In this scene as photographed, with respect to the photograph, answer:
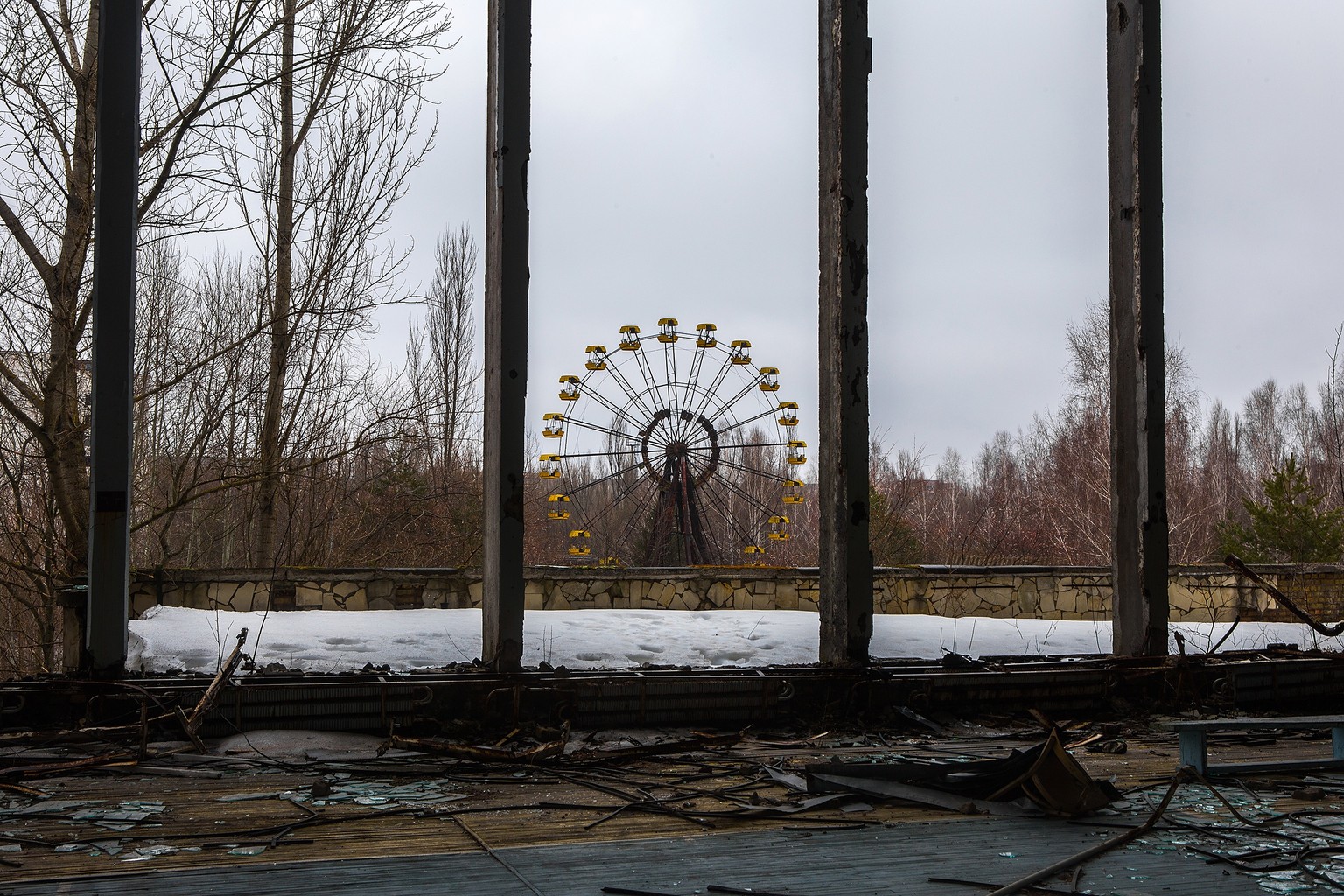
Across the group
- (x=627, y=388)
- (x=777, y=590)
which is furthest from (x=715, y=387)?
(x=777, y=590)

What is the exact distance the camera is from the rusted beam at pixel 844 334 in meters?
3.64

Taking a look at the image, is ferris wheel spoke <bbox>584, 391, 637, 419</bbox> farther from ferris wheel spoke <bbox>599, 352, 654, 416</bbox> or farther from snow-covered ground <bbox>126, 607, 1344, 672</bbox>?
snow-covered ground <bbox>126, 607, 1344, 672</bbox>

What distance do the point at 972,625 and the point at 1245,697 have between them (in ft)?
4.84

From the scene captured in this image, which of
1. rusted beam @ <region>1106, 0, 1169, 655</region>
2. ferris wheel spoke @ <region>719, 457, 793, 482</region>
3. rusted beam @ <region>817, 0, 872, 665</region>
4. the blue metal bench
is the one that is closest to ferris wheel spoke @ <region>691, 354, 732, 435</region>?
ferris wheel spoke @ <region>719, 457, 793, 482</region>

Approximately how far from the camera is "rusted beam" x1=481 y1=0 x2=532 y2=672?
336 centimetres

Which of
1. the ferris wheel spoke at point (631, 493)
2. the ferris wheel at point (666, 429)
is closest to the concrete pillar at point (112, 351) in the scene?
the ferris wheel at point (666, 429)

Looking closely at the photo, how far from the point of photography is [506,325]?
3402 mm

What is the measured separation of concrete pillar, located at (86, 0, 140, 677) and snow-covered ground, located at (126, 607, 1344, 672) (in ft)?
1.42

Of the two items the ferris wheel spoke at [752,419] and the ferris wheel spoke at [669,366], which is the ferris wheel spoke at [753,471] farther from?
the ferris wheel spoke at [669,366]

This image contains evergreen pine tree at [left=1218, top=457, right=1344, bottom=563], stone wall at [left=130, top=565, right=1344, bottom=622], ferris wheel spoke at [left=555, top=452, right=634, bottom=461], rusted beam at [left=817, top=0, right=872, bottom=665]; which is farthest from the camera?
ferris wheel spoke at [left=555, top=452, right=634, bottom=461]

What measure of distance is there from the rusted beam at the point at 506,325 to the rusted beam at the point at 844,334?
42.1 inches

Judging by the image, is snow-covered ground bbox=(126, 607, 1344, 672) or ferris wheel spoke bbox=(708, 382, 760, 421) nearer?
snow-covered ground bbox=(126, 607, 1344, 672)

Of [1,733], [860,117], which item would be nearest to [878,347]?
[860,117]

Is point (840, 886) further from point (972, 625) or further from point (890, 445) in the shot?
Result: point (890, 445)
